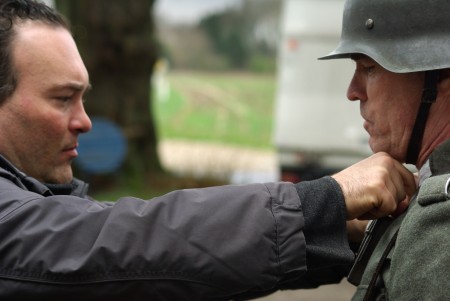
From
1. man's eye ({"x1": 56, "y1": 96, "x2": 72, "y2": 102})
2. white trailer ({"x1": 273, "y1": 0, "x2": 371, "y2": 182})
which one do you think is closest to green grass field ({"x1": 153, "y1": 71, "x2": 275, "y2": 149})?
white trailer ({"x1": 273, "y1": 0, "x2": 371, "y2": 182})

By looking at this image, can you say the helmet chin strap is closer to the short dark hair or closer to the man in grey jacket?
the man in grey jacket

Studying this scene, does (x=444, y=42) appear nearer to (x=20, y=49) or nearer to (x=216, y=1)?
(x=20, y=49)

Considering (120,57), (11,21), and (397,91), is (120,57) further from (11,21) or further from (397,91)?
(397,91)

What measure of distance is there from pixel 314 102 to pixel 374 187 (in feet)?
28.5

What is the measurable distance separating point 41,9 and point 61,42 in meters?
0.19

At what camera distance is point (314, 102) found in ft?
36.1

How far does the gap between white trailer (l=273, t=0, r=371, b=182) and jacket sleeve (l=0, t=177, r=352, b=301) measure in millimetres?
8571

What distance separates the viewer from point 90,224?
2281 mm

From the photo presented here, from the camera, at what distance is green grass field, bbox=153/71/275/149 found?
2872 cm

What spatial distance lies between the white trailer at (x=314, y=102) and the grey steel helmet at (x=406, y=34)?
801 centimetres

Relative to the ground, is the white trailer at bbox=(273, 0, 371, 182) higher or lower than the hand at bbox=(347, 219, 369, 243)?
lower

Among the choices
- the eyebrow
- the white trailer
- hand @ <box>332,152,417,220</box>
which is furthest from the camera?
the white trailer

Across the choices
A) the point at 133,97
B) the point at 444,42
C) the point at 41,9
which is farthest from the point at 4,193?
the point at 133,97

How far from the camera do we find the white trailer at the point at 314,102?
10812 mm
